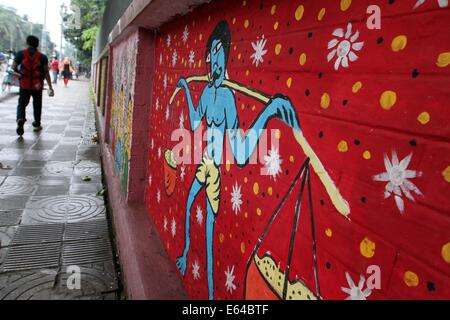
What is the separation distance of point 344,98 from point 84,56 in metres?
49.4

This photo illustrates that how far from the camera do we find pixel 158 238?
3100 mm

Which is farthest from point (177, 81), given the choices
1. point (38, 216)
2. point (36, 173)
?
point (36, 173)

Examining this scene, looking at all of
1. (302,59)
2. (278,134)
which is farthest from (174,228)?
(302,59)

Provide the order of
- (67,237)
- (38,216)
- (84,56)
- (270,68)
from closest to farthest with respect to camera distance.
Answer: (270,68), (67,237), (38,216), (84,56)

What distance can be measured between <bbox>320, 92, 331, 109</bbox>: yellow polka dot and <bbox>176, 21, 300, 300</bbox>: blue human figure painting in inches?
15.4

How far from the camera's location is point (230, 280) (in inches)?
69.3

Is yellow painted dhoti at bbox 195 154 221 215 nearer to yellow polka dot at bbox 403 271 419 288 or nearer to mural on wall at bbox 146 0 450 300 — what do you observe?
mural on wall at bbox 146 0 450 300

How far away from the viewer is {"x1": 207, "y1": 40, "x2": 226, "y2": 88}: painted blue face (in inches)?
77.2

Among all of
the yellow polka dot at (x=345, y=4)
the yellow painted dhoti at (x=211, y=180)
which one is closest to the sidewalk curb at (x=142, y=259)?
the yellow painted dhoti at (x=211, y=180)

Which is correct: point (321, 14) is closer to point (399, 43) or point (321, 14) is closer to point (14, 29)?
point (399, 43)

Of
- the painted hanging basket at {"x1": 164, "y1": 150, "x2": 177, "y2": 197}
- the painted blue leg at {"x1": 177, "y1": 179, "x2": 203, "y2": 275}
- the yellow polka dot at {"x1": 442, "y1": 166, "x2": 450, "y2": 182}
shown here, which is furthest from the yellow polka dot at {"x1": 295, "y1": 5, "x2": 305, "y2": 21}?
the painted hanging basket at {"x1": 164, "y1": 150, "x2": 177, "y2": 197}

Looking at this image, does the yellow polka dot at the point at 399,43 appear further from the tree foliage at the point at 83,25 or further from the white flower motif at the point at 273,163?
the tree foliage at the point at 83,25

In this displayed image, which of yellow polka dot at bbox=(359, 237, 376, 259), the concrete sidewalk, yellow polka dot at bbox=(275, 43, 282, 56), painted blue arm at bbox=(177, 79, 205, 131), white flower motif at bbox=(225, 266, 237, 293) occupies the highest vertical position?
yellow polka dot at bbox=(275, 43, 282, 56)
